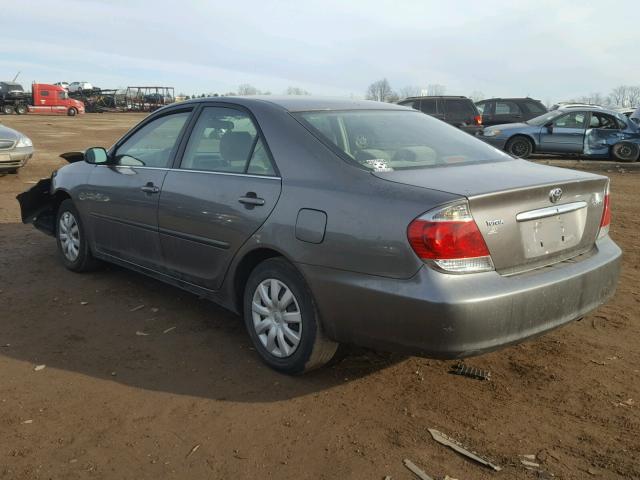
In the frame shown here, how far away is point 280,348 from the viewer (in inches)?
139

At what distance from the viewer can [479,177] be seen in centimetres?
322

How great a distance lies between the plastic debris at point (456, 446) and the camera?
2.70 m

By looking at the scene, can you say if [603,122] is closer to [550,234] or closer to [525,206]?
[550,234]

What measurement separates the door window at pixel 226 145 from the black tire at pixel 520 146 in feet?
43.9

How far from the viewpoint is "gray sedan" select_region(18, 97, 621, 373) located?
9.41ft

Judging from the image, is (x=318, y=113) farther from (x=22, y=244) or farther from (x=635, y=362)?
(x=22, y=244)

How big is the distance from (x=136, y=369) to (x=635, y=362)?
3.01 meters

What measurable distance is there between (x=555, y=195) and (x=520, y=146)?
45.7 feet

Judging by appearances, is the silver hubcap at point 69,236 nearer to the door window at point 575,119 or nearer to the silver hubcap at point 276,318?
the silver hubcap at point 276,318

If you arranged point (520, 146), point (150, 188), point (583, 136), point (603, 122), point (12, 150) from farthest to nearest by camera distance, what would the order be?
1. point (520, 146)
2. point (603, 122)
3. point (583, 136)
4. point (12, 150)
5. point (150, 188)

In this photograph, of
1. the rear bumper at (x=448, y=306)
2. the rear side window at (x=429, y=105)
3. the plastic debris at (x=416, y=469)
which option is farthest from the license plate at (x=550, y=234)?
the rear side window at (x=429, y=105)

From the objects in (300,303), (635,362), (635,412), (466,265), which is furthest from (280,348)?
(635,362)

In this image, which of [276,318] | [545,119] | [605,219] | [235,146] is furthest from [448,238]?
[545,119]

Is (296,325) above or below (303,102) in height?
below
